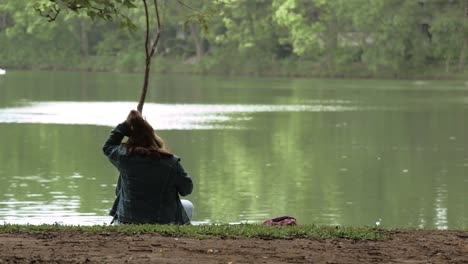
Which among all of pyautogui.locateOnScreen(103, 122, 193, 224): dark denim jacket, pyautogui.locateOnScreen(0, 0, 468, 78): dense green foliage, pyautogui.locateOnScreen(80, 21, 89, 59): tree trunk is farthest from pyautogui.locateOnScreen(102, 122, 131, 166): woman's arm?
pyautogui.locateOnScreen(80, 21, 89, 59): tree trunk

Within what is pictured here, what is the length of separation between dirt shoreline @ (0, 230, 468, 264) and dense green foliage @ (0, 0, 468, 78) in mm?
50005

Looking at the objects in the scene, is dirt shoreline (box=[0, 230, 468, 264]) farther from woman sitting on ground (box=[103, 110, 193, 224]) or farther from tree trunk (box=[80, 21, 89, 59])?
tree trunk (box=[80, 21, 89, 59])

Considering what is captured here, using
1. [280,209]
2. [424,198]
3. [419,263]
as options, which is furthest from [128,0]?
[424,198]

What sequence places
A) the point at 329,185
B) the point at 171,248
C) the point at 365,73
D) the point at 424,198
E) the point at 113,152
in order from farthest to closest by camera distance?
the point at 365,73 < the point at 329,185 < the point at 424,198 < the point at 113,152 < the point at 171,248

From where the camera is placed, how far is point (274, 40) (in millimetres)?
73062

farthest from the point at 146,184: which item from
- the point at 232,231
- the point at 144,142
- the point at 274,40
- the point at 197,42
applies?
the point at 197,42

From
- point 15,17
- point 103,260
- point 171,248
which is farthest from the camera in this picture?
point 15,17

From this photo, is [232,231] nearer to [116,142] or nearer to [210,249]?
[210,249]

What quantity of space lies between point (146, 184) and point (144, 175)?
0.27 feet

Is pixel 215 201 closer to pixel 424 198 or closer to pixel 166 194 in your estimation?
pixel 424 198

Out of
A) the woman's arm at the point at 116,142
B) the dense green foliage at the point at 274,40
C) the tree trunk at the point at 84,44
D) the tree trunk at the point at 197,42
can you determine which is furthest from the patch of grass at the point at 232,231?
the tree trunk at the point at 84,44

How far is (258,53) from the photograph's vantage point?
72.4 meters

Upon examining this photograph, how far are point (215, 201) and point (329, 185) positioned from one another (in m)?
2.87

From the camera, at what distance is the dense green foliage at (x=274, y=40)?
64.2 metres
